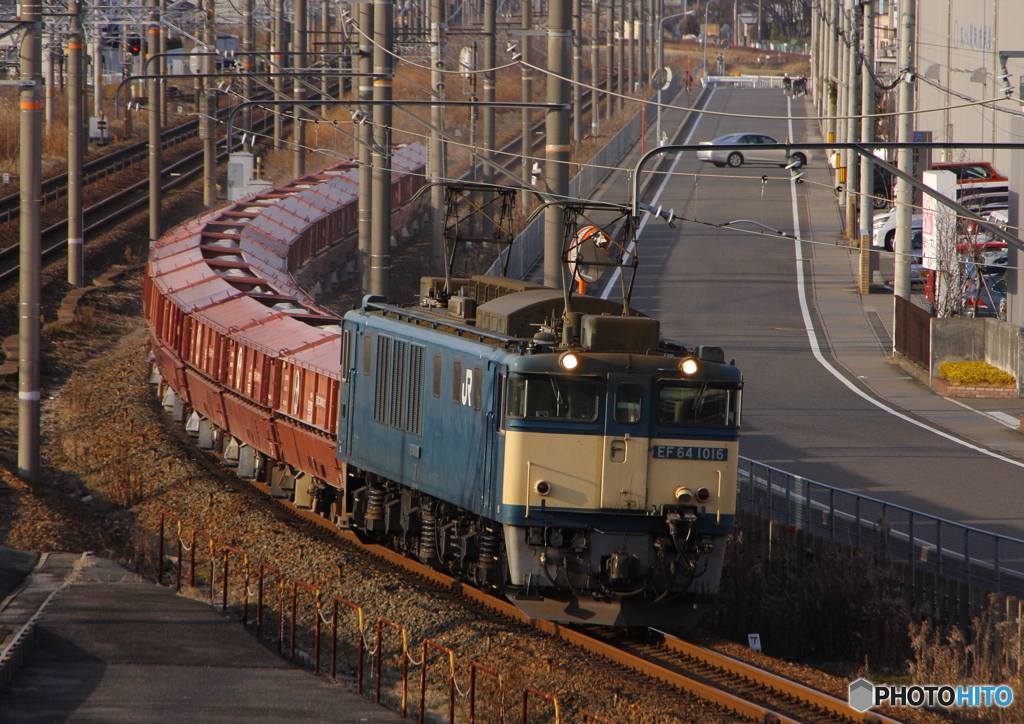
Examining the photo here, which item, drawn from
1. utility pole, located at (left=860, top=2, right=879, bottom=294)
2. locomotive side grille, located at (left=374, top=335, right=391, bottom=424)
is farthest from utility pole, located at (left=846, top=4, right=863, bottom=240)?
locomotive side grille, located at (left=374, top=335, right=391, bottom=424)

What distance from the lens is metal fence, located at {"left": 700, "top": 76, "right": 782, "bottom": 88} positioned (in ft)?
410

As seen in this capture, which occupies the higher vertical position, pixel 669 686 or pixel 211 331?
pixel 211 331

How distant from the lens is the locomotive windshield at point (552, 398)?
14141 mm

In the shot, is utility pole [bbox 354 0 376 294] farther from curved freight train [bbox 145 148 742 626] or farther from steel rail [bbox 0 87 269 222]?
steel rail [bbox 0 87 269 222]

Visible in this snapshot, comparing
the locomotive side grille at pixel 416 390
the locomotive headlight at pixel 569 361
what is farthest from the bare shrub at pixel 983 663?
the locomotive side grille at pixel 416 390

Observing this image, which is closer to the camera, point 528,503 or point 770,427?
point 528,503

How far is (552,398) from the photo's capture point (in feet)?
46.6

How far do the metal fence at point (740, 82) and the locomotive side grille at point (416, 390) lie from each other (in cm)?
10970

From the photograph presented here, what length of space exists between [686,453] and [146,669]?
5.91m

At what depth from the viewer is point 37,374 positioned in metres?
22.3

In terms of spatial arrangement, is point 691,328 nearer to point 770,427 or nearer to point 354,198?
point 770,427

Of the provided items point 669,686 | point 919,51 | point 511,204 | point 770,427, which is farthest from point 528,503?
point 919,51

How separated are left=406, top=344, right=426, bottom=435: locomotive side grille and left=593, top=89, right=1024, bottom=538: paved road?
10.0 metres

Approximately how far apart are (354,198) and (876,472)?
28.1 m
